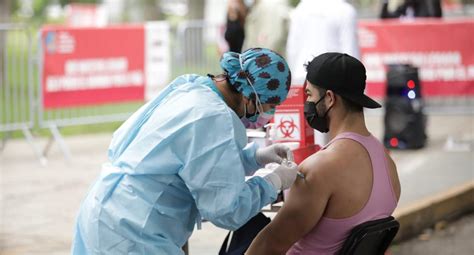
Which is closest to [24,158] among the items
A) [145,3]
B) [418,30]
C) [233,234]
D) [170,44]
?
[170,44]

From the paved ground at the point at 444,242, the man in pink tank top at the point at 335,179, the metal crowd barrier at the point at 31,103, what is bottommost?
the paved ground at the point at 444,242

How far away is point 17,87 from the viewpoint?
34.8 ft

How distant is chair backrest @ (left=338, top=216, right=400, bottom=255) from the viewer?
11.5ft

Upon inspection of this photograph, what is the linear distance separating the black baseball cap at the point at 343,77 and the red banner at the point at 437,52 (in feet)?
26.5

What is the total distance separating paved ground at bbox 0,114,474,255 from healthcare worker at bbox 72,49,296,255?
2.85m

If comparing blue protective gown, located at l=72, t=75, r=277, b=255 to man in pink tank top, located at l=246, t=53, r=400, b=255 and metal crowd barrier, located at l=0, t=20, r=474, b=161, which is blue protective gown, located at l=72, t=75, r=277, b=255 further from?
metal crowd barrier, located at l=0, t=20, r=474, b=161

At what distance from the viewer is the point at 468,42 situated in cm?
1164

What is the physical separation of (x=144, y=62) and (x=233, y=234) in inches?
283


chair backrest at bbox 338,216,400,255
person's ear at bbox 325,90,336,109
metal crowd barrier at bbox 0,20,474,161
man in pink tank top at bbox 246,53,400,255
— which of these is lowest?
metal crowd barrier at bbox 0,20,474,161

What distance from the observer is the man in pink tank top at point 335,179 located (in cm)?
357

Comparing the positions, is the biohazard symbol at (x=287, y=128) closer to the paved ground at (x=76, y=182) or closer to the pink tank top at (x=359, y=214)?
the pink tank top at (x=359, y=214)

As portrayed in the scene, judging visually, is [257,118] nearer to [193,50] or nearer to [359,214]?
[359,214]

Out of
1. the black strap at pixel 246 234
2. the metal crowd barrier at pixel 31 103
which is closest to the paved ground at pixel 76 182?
the metal crowd barrier at pixel 31 103

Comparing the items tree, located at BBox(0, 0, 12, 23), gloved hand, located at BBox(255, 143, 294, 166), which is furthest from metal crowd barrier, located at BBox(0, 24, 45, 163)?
tree, located at BBox(0, 0, 12, 23)
